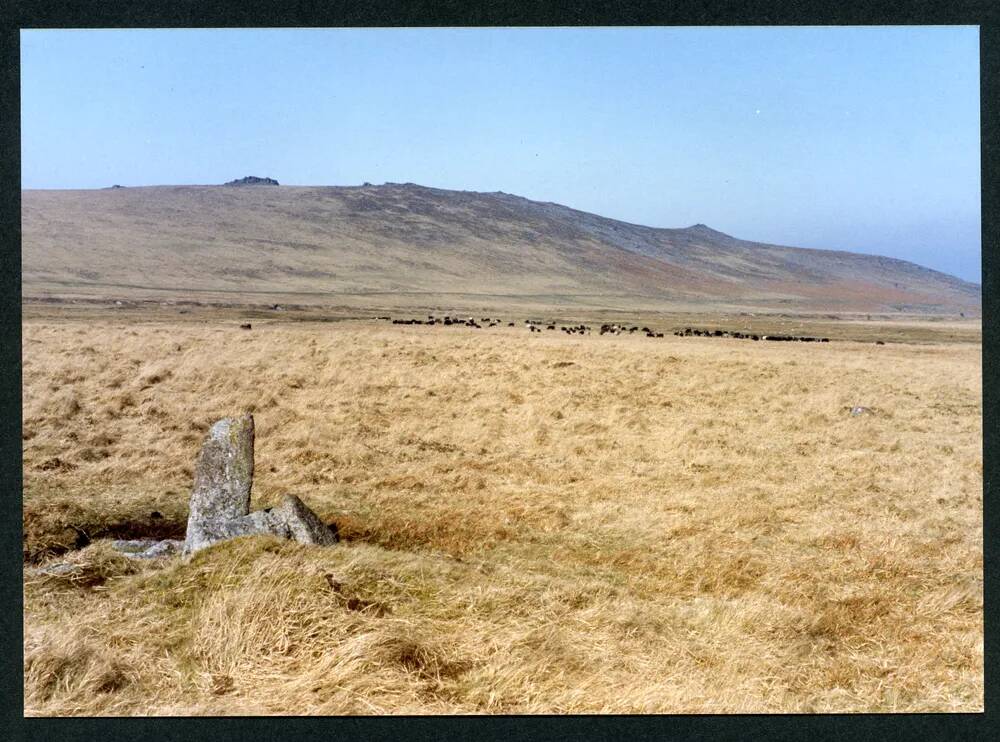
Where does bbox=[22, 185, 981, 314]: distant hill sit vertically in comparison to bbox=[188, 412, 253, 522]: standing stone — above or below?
above

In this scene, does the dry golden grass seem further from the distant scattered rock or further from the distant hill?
the distant scattered rock

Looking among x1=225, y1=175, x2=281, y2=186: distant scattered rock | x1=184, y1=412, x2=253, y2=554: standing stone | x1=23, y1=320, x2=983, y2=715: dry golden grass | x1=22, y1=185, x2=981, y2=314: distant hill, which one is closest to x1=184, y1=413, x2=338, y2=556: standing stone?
x1=184, y1=412, x2=253, y2=554: standing stone

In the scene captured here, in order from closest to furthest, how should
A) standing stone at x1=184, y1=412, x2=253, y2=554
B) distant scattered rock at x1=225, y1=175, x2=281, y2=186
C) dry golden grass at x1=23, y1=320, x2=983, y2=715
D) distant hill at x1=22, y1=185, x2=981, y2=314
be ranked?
dry golden grass at x1=23, y1=320, x2=983, y2=715 → standing stone at x1=184, y1=412, x2=253, y2=554 → distant hill at x1=22, y1=185, x2=981, y2=314 → distant scattered rock at x1=225, y1=175, x2=281, y2=186

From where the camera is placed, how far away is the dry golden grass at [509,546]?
621cm

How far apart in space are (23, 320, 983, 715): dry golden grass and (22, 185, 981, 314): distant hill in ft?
201

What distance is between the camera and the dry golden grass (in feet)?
20.4

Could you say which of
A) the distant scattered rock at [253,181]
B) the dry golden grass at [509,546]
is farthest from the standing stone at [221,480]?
the distant scattered rock at [253,181]

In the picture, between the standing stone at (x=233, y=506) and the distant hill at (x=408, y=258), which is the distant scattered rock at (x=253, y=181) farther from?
the standing stone at (x=233, y=506)

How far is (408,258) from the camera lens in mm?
124125

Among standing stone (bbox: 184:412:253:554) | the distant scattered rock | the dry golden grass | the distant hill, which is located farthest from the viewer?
the distant scattered rock

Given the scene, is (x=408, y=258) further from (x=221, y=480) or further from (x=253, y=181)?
(x=221, y=480)

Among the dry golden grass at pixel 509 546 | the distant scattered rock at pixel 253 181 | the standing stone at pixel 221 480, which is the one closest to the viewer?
the dry golden grass at pixel 509 546

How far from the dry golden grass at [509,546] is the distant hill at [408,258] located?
201ft

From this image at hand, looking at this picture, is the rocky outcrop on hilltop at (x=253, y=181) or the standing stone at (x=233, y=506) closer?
the standing stone at (x=233, y=506)
